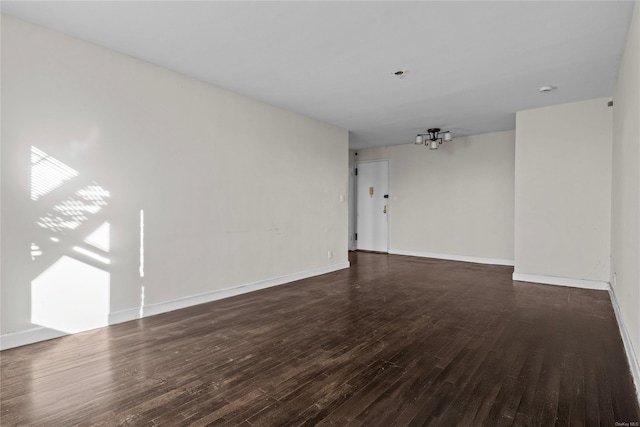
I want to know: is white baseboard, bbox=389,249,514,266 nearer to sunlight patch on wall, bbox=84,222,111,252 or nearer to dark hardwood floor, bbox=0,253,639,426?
dark hardwood floor, bbox=0,253,639,426

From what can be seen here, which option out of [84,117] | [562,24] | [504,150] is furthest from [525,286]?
[84,117]

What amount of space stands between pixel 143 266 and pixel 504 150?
6.36m

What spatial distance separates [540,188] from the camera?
16.1 ft

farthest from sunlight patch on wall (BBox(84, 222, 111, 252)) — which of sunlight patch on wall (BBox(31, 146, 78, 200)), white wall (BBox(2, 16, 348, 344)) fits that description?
sunlight patch on wall (BBox(31, 146, 78, 200))

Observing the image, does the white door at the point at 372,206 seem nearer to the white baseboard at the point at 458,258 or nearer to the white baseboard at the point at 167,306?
the white baseboard at the point at 458,258

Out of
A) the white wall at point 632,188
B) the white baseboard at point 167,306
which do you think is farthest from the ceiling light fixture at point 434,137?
the white wall at point 632,188

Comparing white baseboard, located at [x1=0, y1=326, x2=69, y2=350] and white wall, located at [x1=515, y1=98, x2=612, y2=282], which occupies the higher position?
white wall, located at [x1=515, y1=98, x2=612, y2=282]

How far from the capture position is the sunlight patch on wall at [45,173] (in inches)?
108

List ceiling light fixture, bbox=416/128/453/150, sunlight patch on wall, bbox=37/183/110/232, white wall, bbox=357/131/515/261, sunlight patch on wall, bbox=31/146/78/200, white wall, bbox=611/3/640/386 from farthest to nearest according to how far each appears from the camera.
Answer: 1. white wall, bbox=357/131/515/261
2. ceiling light fixture, bbox=416/128/453/150
3. sunlight patch on wall, bbox=37/183/110/232
4. sunlight patch on wall, bbox=31/146/78/200
5. white wall, bbox=611/3/640/386

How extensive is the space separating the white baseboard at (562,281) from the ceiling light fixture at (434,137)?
264cm

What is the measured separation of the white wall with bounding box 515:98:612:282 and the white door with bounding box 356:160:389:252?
3.35 m

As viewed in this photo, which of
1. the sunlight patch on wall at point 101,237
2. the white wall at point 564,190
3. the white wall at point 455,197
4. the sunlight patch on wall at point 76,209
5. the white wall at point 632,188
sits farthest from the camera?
the white wall at point 455,197

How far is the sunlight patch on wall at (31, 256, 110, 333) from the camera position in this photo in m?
2.79

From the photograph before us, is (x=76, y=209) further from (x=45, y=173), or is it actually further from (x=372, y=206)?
(x=372, y=206)
